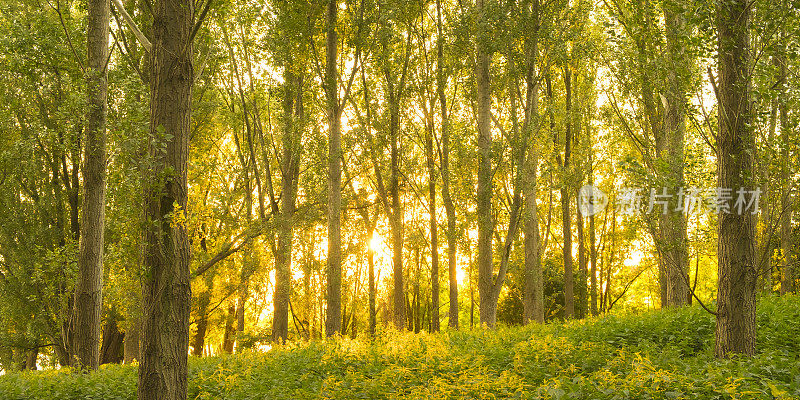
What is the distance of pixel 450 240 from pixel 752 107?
10490 millimetres

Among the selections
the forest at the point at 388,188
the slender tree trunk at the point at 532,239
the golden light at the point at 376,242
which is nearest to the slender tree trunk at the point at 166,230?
the forest at the point at 388,188

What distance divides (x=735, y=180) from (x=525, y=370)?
12.3 feet

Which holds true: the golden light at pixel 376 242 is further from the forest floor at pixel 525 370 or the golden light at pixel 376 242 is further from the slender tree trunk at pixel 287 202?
the forest floor at pixel 525 370

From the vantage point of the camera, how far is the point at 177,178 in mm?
5285

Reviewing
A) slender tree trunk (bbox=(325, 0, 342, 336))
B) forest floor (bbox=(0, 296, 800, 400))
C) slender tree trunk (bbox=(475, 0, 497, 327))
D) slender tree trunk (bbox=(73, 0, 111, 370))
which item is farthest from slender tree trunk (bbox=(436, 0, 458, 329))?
slender tree trunk (bbox=(73, 0, 111, 370))

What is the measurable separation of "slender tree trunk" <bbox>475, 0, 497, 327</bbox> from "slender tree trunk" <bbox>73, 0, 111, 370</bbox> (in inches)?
352

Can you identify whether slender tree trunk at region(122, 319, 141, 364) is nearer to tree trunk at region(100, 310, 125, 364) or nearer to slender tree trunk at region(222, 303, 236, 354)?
tree trunk at region(100, 310, 125, 364)

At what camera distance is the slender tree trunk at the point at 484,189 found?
14.2m

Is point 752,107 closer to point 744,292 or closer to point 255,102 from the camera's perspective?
point 744,292

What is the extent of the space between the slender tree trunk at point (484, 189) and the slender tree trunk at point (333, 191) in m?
3.86

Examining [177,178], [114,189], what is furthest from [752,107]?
[114,189]

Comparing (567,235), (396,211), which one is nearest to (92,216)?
(396,211)

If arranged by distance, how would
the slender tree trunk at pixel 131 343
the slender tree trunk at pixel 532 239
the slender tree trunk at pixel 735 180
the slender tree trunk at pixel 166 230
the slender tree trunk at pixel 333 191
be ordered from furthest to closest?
1. the slender tree trunk at pixel 131 343
2. the slender tree trunk at pixel 532 239
3. the slender tree trunk at pixel 333 191
4. the slender tree trunk at pixel 735 180
5. the slender tree trunk at pixel 166 230

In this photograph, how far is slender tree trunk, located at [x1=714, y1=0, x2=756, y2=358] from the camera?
689cm
